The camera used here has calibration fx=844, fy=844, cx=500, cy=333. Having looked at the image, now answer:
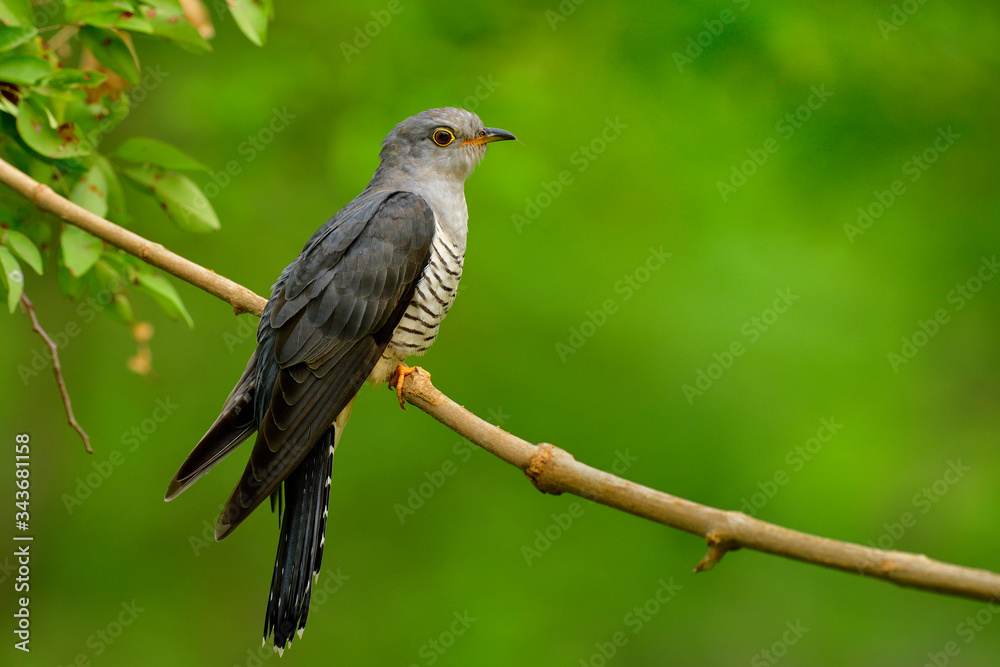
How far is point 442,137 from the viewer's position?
3.48 meters

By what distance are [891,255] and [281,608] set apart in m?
4.47

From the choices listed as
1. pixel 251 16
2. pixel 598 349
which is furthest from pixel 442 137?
pixel 598 349

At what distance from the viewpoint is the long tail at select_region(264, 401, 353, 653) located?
277 centimetres

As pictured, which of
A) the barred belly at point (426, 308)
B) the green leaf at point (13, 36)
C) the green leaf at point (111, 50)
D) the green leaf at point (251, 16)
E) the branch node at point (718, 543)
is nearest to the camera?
the branch node at point (718, 543)

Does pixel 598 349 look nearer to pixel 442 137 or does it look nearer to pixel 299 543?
→ pixel 442 137

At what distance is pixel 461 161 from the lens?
11.6ft

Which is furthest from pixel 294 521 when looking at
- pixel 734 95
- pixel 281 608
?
pixel 734 95

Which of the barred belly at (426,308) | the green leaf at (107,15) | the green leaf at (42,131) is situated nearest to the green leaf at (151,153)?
the green leaf at (42,131)

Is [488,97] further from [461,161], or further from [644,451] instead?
[644,451]

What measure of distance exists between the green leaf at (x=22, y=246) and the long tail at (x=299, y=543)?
3.58ft

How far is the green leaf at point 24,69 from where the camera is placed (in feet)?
7.31

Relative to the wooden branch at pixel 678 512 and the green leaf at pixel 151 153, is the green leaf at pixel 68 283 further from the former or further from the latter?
the green leaf at pixel 151 153

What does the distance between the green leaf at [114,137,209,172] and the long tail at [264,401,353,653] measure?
1068 mm

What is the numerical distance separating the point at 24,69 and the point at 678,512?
204cm
